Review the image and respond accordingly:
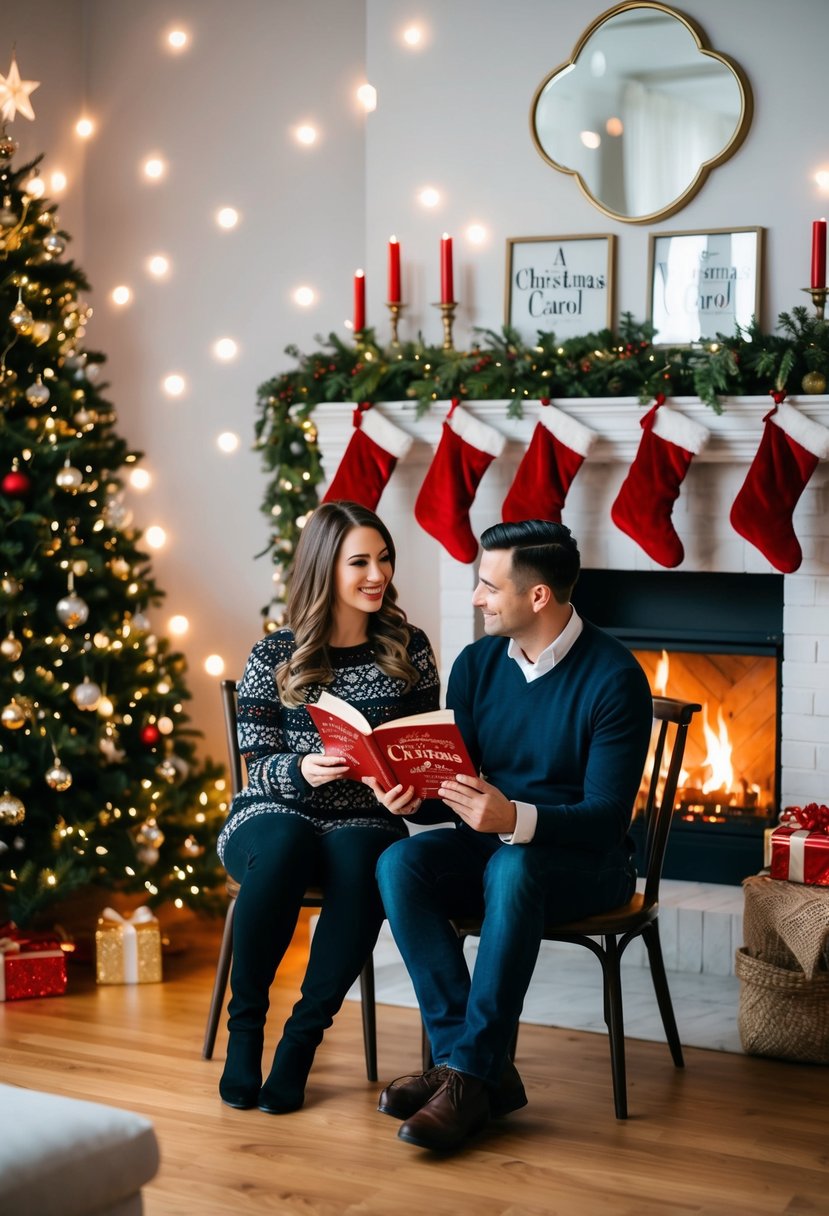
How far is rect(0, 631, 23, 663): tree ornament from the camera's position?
3.37 m

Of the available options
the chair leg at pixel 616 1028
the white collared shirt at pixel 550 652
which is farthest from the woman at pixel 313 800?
the chair leg at pixel 616 1028

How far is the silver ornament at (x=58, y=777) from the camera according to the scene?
3367 mm

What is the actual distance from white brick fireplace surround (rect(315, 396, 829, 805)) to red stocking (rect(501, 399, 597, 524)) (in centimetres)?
6

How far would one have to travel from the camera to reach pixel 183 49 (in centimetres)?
425

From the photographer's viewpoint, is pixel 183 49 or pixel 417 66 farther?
pixel 183 49

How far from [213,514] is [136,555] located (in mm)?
676

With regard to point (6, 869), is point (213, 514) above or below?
above

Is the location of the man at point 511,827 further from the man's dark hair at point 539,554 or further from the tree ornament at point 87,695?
the tree ornament at point 87,695

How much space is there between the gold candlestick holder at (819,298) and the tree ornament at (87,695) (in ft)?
6.40

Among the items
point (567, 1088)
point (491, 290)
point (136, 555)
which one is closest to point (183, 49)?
point (491, 290)

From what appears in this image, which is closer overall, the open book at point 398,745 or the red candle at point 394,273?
the open book at point 398,745

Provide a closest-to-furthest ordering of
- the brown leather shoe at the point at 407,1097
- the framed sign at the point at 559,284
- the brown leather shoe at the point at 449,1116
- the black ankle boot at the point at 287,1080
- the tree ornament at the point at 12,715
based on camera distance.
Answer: the brown leather shoe at the point at 449,1116, the brown leather shoe at the point at 407,1097, the black ankle boot at the point at 287,1080, the tree ornament at the point at 12,715, the framed sign at the point at 559,284

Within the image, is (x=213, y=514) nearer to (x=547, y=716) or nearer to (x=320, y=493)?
(x=320, y=493)

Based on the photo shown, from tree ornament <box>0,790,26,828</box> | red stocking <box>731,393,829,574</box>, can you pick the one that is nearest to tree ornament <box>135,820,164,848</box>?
tree ornament <box>0,790,26,828</box>
